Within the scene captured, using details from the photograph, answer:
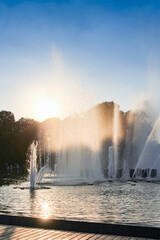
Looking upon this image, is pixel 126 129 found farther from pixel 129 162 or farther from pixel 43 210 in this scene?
pixel 43 210

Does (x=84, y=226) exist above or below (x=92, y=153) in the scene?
below

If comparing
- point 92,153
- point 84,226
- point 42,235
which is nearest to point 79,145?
point 92,153

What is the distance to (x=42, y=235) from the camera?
26.1 feet

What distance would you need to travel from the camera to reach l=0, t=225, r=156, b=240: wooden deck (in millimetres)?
7676

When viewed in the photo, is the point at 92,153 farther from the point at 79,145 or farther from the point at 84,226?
the point at 84,226

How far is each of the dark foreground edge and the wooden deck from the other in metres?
0.18

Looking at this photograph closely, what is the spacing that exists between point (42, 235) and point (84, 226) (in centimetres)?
105

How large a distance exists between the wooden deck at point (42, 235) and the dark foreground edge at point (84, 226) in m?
0.18

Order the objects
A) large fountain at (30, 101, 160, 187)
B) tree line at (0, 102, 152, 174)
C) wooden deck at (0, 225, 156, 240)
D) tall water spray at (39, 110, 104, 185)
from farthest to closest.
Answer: tree line at (0, 102, 152, 174), tall water spray at (39, 110, 104, 185), large fountain at (30, 101, 160, 187), wooden deck at (0, 225, 156, 240)

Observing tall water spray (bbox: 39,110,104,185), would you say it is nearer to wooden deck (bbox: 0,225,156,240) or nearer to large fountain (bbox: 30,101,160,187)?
large fountain (bbox: 30,101,160,187)

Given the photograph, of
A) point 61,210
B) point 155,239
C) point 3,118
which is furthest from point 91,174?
point 3,118

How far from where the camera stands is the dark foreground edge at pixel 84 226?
7805 millimetres

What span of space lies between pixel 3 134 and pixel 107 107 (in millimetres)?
26789

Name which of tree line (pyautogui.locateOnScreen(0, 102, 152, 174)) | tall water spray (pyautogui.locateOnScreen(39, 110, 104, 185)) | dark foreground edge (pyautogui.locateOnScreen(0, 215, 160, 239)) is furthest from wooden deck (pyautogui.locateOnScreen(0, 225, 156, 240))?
tree line (pyautogui.locateOnScreen(0, 102, 152, 174))
